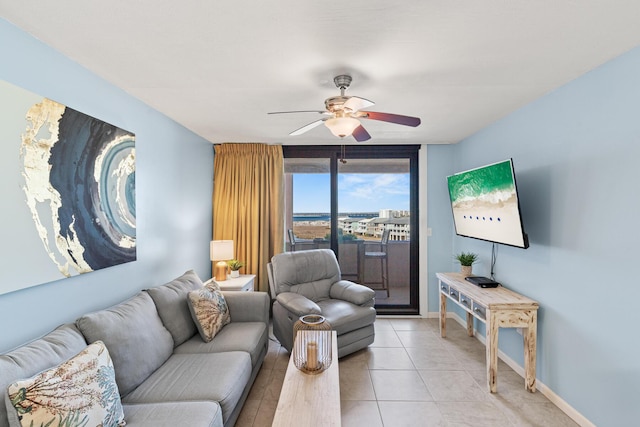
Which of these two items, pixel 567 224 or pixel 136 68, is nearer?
pixel 136 68

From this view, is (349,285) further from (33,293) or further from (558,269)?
(33,293)

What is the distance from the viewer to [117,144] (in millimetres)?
2191

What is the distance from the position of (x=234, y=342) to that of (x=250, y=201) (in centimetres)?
211

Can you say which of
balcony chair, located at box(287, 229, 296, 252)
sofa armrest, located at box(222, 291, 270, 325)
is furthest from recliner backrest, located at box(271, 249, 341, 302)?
balcony chair, located at box(287, 229, 296, 252)

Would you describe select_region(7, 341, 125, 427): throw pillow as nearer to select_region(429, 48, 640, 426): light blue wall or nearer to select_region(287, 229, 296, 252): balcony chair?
select_region(429, 48, 640, 426): light blue wall

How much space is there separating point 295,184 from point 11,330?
10.7 ft

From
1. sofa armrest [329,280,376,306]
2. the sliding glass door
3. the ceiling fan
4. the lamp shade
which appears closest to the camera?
the ceiling fan

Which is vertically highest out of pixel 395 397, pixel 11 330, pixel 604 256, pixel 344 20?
pixel 344 20

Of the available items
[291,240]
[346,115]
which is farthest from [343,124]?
[291,240]

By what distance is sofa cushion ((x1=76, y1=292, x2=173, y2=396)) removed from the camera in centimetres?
169

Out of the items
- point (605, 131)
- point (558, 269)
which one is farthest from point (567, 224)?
point (605, 131)

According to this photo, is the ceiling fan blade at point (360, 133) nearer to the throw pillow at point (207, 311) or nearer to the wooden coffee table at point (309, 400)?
the wooden coffee table at point (309, 400)

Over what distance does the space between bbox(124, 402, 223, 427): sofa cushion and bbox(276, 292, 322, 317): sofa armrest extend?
121 cm

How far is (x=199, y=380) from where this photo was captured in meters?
1.83
